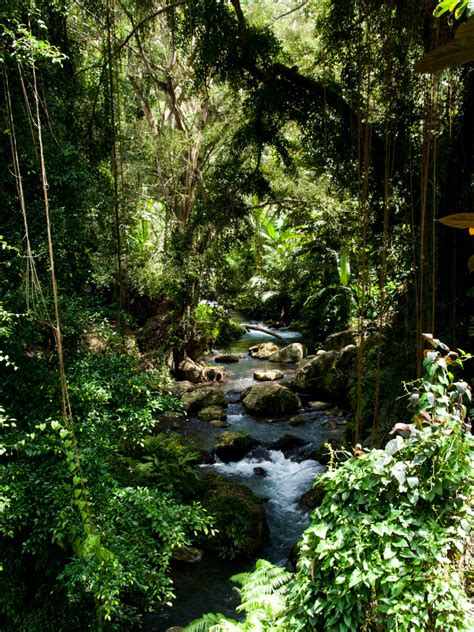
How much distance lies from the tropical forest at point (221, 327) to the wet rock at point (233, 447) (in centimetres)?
5

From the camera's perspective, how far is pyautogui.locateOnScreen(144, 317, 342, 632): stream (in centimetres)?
435

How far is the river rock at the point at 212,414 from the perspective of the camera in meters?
8.20

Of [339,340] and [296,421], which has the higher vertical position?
[339,340]

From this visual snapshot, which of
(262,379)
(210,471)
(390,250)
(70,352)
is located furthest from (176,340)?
(70,352)

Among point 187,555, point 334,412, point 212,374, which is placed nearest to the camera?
point 187,555

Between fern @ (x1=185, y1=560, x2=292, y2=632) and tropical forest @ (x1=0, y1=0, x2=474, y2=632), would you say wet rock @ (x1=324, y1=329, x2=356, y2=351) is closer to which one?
tropical forest @ (x1=0, y1=0, x2=474, y2=632)

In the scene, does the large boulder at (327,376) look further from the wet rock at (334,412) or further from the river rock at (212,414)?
the river rock at (212,414)

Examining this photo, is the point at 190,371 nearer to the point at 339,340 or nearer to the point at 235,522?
the point at 339,340

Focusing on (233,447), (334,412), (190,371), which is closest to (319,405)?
(334,412)

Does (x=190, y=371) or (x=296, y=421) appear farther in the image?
(x=190, y=371)

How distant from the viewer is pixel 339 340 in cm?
1037

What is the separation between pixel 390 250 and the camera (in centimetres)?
565

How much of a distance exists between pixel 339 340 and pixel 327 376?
161cm

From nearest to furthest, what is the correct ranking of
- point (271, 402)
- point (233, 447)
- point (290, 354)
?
point (233, 447), point (271, 402), point (290, 354)
